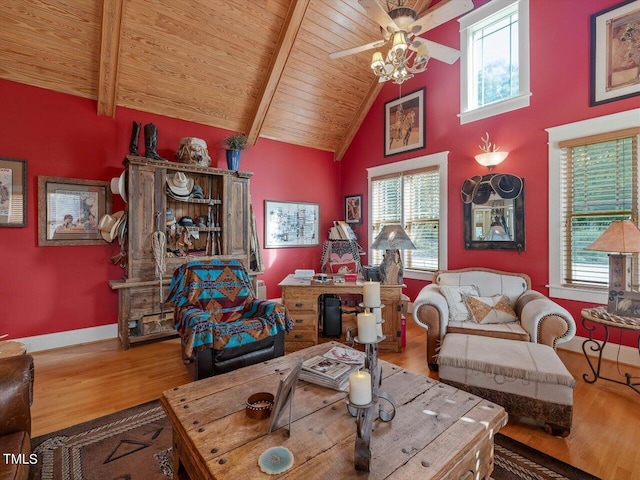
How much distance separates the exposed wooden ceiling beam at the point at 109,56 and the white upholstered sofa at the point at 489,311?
388 centimetres

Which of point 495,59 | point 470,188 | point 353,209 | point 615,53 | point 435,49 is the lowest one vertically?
point 353,209

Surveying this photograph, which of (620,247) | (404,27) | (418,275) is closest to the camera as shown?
(404,27)

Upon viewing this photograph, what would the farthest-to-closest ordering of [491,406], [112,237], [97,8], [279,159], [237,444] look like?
[279,159]
[112,237]
[97,8]
[491,406]
[237,444]

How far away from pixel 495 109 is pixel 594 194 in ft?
4.69

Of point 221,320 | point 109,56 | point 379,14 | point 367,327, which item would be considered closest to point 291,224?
point 221,320

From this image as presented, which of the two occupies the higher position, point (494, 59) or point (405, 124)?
point (494, 59)

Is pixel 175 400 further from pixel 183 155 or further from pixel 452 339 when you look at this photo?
pixel 183 155

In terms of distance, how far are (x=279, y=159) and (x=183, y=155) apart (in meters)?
1.69

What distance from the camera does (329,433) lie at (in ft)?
3.84

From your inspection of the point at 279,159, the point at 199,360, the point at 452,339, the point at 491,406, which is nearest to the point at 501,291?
the point at 452,339

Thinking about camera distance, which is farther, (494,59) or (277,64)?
(277,64)

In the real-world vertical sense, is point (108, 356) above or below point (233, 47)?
below

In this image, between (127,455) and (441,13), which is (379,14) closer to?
(441,13)

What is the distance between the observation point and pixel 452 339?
2357mm
